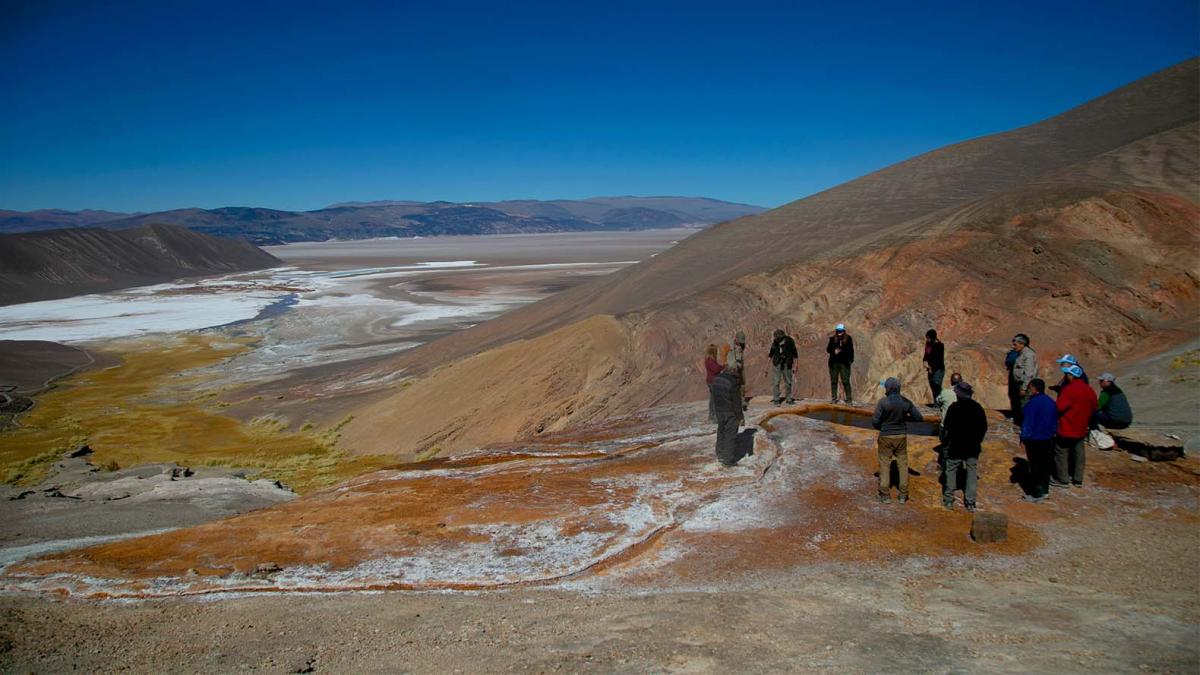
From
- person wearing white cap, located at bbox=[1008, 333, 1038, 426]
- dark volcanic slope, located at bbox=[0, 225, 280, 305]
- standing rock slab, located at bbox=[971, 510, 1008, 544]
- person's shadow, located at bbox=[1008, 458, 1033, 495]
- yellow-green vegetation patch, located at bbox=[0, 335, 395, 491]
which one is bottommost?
yellow-green vegetation patch, located at bbox=[0, 335, 395, 491]

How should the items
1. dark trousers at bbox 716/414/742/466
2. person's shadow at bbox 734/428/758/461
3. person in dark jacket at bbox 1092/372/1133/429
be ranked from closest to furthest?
1. person in dark jacket at bbox 1092/372/1133/429
2. dark trousers at bbox 716/414/742/466
3. person's shadow at bbox 734/428/758/461

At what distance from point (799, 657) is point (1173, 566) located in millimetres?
4241

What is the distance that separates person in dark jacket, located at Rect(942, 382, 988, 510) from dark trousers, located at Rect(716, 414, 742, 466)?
9.57ft

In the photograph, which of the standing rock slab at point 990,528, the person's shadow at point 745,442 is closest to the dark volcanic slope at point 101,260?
the person's shadow at point 745,442

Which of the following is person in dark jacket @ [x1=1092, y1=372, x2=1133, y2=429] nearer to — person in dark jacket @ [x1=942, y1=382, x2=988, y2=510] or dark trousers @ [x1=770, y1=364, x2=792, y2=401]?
person in dark jacket @ [x1=942, y1=382, x2=988, y2=510]

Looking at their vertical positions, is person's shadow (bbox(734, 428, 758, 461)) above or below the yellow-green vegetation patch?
above

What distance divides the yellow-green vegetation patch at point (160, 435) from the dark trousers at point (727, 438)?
11423 millimetres

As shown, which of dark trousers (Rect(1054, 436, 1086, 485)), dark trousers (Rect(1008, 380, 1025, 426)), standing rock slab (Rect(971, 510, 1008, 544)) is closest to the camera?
standing rock slab (Rect(971, 510, 1008, 544))

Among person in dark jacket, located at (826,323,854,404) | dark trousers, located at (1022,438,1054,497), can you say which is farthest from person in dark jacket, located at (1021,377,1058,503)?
person in dark jacket, located at (826,323,854,404)

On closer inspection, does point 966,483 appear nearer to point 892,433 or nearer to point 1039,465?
point 1039,465

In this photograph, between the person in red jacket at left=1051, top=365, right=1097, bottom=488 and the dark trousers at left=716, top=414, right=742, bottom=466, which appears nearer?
the person in red jacket at left=1051, top=365, right=1097, bottom=488

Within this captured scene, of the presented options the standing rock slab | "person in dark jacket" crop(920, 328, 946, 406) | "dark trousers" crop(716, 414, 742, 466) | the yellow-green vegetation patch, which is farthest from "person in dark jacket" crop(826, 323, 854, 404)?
the yellow-green vegetation patch

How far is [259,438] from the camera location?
80.1ft

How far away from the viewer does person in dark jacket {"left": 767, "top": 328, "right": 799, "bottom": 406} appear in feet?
45.3
